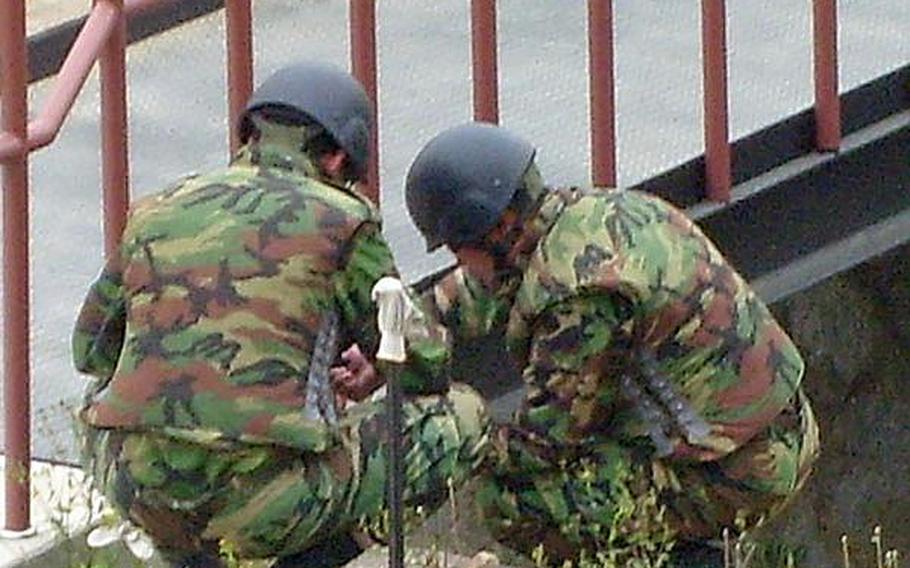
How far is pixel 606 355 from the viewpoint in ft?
17.1

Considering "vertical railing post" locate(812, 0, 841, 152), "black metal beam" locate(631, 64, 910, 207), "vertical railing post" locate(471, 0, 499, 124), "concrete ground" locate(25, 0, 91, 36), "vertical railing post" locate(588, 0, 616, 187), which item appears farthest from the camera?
"concrete ground" locate(25, 0, 91, 36)

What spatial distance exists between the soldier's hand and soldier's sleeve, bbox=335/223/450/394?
0.04 metres

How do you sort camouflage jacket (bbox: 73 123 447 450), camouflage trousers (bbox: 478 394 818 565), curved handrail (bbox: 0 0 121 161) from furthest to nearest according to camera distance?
1. curved handrail (bbox: 0 0 121 161)
2. camouflage trousers (bbox: 478 394 818 565)
3. camouflage jacket (bbox: 73 123 447 450)

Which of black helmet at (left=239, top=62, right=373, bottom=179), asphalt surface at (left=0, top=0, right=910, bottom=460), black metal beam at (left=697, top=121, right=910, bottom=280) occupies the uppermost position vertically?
black helmet at (left=239, top=62, right=373, bottom=179)

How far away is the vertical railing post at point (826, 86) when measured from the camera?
7129 mm

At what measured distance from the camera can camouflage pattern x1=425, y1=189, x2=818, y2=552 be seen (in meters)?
5.23

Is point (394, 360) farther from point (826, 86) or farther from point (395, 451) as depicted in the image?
point (826, 86)

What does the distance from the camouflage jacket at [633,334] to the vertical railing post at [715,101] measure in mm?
1453

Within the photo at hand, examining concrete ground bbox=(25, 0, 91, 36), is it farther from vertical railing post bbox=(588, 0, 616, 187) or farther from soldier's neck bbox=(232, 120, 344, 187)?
soldier's neck bbox=(232, 120, 344, 187)

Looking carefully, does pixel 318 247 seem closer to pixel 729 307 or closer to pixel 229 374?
pixel 229 374

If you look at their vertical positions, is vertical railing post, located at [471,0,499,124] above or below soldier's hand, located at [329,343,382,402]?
above

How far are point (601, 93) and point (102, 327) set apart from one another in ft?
6.63

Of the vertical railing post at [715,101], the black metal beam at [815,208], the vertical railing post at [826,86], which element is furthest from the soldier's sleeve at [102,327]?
the vertical railing post at [826,86]

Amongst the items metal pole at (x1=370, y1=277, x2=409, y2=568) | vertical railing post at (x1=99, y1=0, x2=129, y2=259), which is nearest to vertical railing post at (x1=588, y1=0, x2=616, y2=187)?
vertical railing post at (x1=99, y1=0, x2=129, y2=259)
